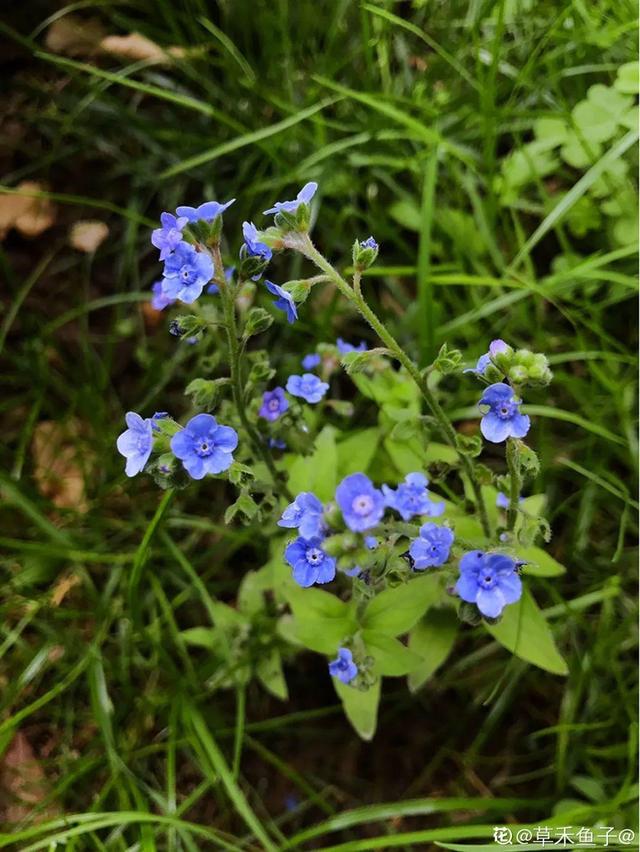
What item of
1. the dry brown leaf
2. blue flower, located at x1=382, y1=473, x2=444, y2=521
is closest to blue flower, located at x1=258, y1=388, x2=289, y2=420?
blue flower, located at x1=382, y1=473, x2=444, y2=521

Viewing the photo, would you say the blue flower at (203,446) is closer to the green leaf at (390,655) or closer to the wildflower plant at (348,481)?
the wildflower plant at (348,481)

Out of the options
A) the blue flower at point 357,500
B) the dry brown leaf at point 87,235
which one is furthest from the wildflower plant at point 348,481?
the dry brown leaf at point 87,235

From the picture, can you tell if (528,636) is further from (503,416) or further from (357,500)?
(357,500)

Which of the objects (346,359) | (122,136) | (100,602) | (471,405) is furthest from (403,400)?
(122,136)

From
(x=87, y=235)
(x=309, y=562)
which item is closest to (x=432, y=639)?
(x=309, y=562)

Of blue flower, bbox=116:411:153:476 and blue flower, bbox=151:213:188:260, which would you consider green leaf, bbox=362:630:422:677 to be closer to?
blue flower, bbox=116:411:153:476
